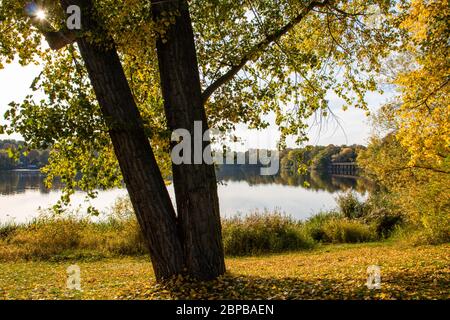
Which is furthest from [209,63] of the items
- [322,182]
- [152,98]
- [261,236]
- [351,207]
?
[322,182]

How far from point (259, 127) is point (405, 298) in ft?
12.8

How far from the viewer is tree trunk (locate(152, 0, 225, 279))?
5.61 metres

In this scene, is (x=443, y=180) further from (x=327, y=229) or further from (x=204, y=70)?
(x=204, y=70)

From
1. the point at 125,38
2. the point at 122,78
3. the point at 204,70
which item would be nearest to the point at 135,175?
the point at 122,78

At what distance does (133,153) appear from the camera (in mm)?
5457

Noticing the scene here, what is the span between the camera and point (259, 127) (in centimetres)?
752

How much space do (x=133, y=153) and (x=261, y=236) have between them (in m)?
7.64

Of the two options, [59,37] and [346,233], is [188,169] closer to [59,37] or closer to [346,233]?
[59,37]

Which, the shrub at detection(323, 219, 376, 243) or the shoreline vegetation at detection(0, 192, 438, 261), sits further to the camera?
the shrub at detection(323, 219, 376, 243)

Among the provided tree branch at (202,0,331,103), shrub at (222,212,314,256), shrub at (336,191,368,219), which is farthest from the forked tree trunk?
shrub at (336,191,368,219)

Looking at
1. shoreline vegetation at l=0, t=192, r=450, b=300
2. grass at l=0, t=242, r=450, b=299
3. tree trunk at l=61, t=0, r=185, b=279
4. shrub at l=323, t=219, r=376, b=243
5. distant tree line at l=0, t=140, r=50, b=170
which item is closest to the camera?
grass at l=0, t=242, r=450, b=299

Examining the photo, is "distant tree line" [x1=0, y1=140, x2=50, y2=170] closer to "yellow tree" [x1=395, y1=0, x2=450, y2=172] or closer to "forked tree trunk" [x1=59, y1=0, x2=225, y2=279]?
"forked tree trunk" [x1=59, y1=0, x2=225, y2=279]

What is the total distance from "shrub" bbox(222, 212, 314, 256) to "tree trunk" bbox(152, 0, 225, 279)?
250 inches

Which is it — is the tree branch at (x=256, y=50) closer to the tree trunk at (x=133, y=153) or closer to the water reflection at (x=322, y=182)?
the tree trunk at (x=133, y=153)
